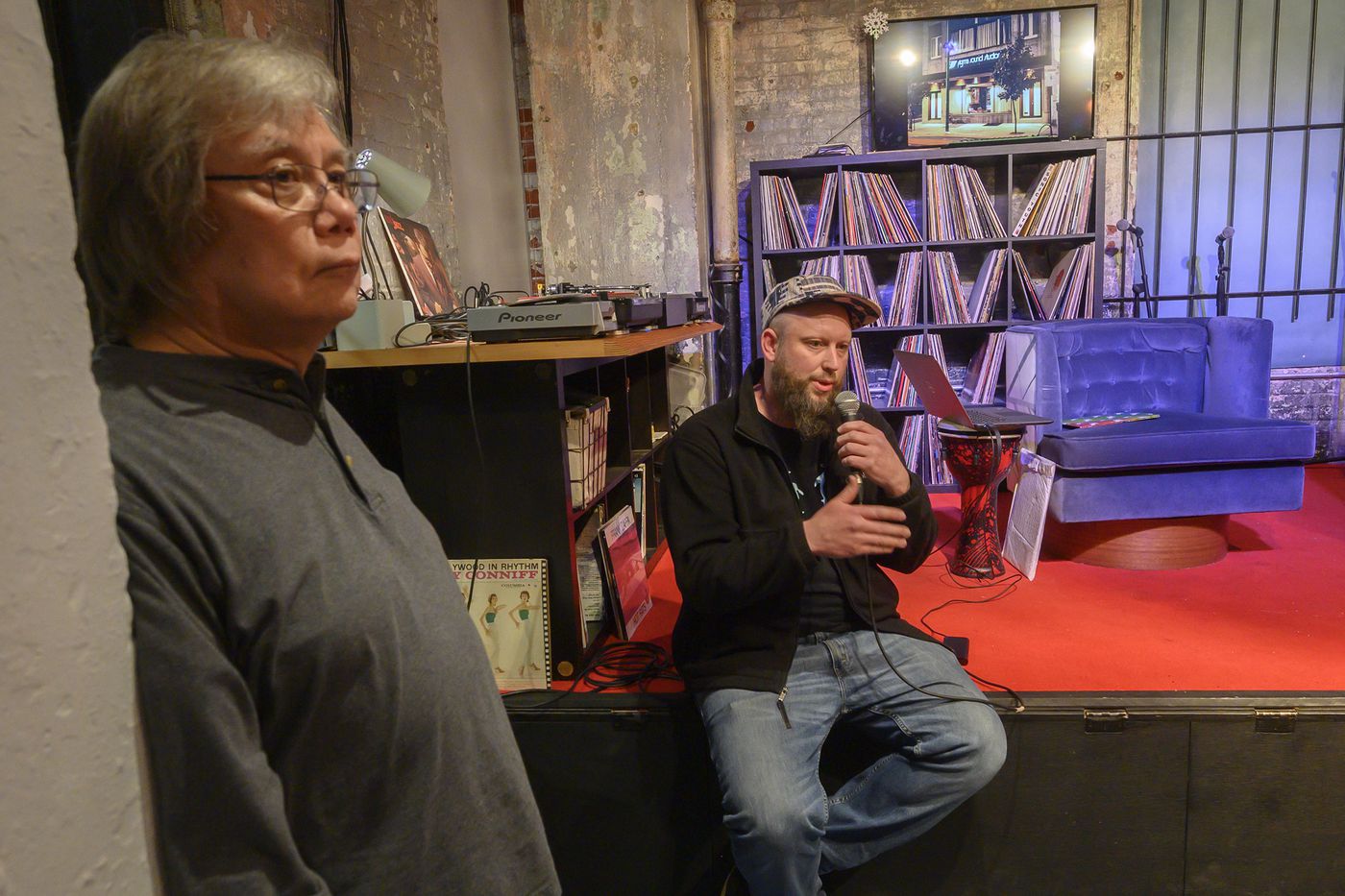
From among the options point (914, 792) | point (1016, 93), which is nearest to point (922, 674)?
point (914, 792)

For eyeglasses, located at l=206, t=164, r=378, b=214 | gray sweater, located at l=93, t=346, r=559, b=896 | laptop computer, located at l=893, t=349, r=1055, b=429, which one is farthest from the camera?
laptop computer, located at l=893, t=349, r=1055, b=429

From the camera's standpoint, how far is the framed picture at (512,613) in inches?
77.0

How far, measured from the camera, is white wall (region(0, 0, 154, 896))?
458 mm

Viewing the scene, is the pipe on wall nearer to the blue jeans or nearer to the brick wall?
the blue jeans

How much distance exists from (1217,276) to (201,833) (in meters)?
5.10

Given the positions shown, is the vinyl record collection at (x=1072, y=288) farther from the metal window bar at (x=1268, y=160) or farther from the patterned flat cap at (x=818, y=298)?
the patterned flat cap at (x=818, y=298)

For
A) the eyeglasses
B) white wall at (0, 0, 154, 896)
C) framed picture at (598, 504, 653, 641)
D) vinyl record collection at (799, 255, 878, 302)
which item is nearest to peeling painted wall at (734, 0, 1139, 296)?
vinyl record collection at (799, 255, 878, 302)

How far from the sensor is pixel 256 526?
0.69 metres

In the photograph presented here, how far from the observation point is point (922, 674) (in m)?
1.63

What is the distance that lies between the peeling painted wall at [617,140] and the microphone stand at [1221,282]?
275 cm

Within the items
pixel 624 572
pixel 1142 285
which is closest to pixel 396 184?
pixel 624 572

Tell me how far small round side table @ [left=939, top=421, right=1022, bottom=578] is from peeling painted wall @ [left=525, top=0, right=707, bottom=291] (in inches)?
53.4

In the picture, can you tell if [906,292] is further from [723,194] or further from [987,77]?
[987,77]

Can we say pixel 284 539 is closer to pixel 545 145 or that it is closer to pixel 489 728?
pixel 489 728
